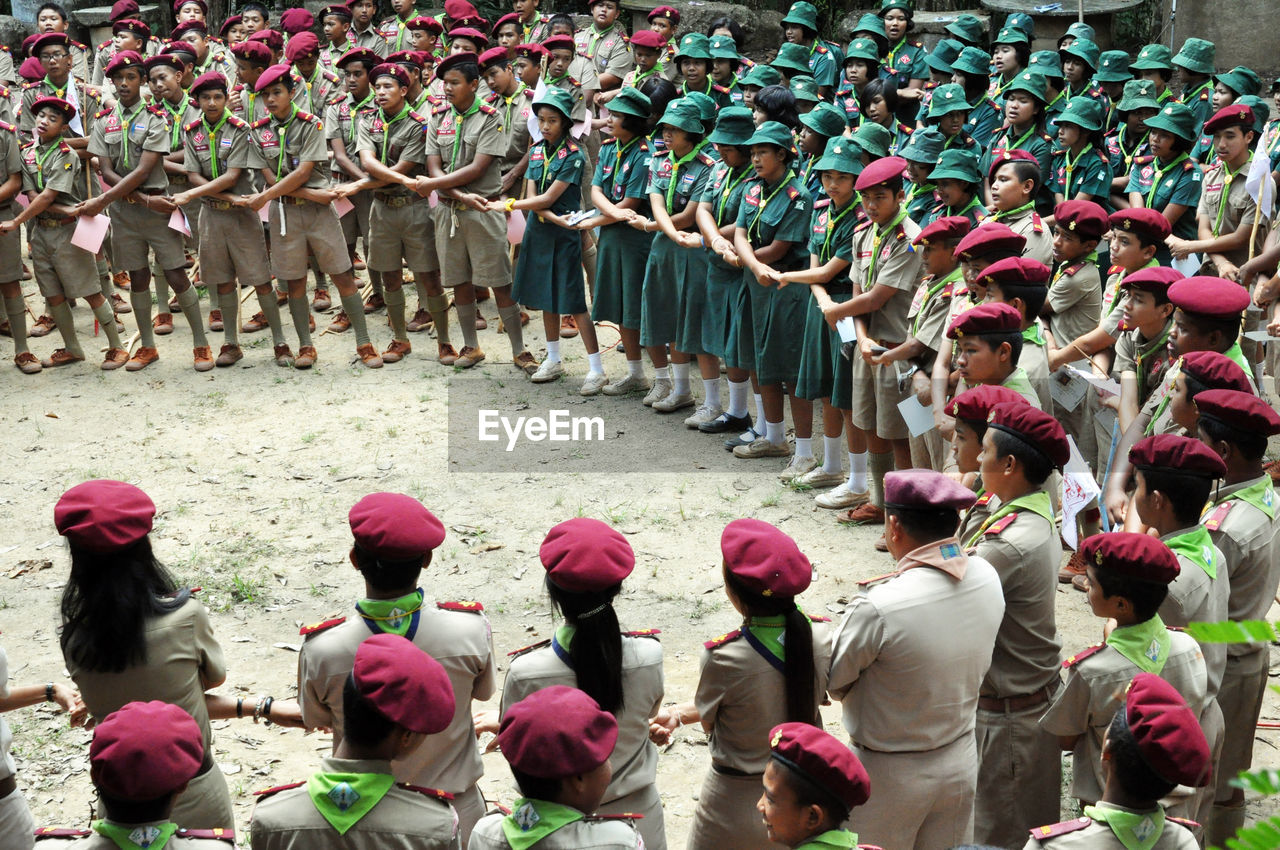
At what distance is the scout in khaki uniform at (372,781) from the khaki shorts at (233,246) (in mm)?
7057

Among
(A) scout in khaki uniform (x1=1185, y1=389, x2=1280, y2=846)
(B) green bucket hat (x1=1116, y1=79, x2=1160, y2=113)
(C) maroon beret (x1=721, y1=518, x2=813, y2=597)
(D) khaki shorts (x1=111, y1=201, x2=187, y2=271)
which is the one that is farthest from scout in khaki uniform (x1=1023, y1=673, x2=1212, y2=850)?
(D) khaki shorts (x1=111, y1=201, x2=187, y2=271)

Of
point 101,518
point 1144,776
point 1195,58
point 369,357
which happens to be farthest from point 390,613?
point 1195,58

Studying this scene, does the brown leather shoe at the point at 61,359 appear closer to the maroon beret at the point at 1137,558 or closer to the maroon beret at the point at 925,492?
the maroon beret at the point at 925,492

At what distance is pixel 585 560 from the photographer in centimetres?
321

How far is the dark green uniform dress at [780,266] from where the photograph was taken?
7270mm

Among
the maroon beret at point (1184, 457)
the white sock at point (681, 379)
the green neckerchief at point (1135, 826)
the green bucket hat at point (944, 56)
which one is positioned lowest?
the white sock at point (681, 379)

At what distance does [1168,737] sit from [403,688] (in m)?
1.62

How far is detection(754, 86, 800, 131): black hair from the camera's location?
25.2 ft

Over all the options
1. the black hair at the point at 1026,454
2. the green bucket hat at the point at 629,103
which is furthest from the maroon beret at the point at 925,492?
the green bucket hat at the point at 629,103

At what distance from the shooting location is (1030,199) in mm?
6375

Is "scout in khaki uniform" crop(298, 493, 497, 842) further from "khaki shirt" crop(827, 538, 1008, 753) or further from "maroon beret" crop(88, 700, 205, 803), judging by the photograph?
"khaki shirt" crop(827, 538, 1008, 753)

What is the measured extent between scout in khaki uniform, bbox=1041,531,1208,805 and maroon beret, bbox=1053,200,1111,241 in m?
2.82

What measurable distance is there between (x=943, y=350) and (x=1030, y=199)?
3.62 ft

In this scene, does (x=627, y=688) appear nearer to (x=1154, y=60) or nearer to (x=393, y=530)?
(x=393, y=530)
